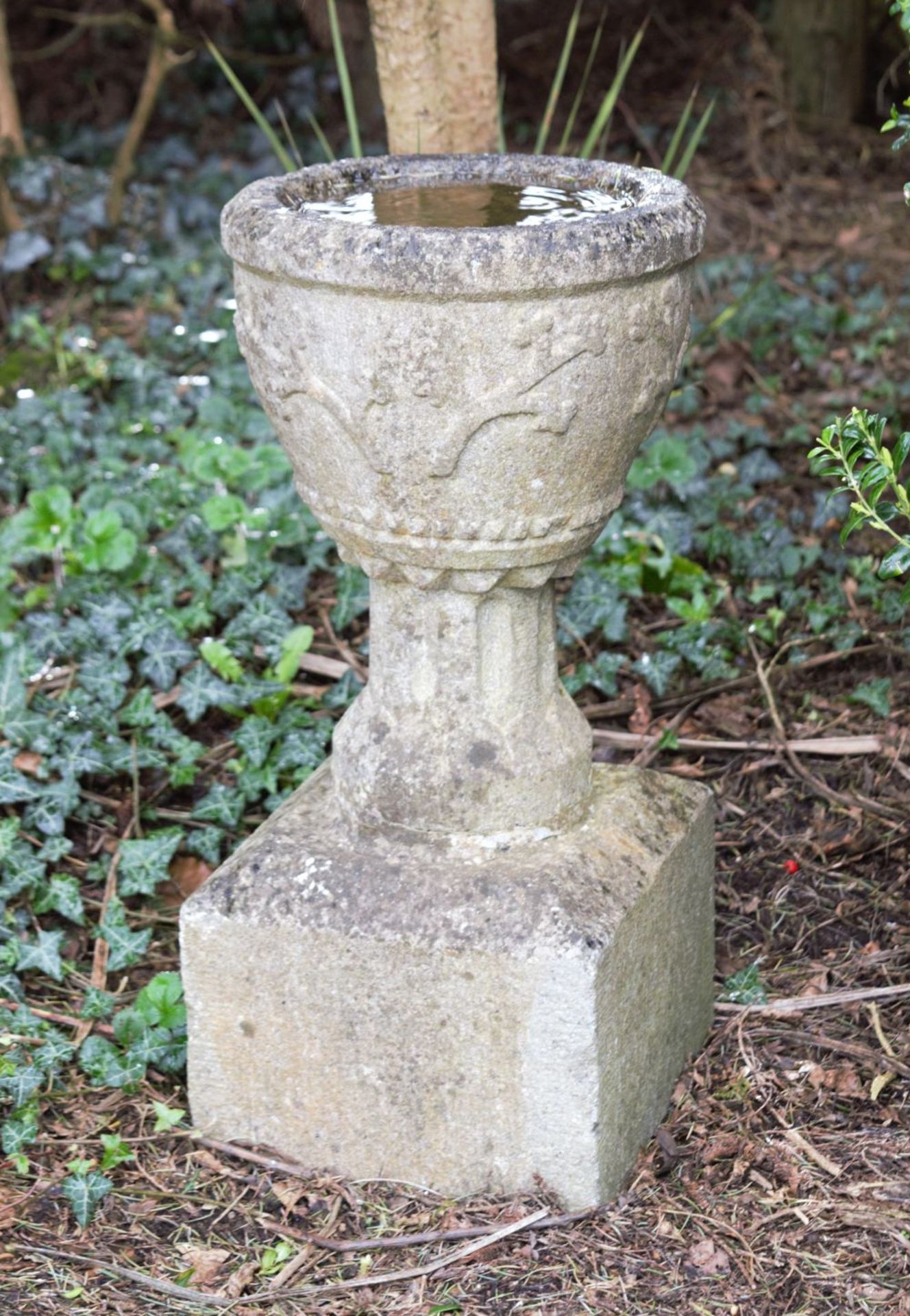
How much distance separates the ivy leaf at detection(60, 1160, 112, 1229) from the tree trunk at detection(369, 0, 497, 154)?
7.30 ft

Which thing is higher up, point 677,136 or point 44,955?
point 677,136

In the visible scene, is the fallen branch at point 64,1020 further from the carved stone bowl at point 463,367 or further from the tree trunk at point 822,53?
the tree trunk at point 822,53

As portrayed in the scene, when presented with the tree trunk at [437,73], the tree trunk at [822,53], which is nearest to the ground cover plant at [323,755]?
the tree trunk at [437,73]

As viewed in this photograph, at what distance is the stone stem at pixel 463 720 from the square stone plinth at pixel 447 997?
54 mm

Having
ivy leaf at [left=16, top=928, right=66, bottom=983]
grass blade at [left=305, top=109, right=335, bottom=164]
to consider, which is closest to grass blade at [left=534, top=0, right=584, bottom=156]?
grass blade at [left=305, top=109, right=335, bottom=164]

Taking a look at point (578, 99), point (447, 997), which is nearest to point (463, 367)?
point (447, 997)

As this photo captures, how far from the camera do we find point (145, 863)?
285 centimetres

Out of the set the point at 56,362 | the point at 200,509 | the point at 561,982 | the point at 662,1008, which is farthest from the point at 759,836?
the point at 56,362

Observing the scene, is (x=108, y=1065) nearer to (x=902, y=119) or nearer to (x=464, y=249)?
(x=464, y=249)

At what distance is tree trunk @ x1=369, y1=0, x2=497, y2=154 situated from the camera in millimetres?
3455

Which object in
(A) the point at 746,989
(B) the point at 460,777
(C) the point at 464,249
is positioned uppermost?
(C) the point at 464,249

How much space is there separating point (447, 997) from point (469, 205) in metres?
1.16

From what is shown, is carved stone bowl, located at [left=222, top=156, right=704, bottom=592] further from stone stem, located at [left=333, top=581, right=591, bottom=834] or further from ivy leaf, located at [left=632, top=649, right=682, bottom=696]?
ivy leaf, located at [left=632, top=649, right=682, bottom=696]

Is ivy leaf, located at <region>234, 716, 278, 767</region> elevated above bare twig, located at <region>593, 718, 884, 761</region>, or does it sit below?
above
